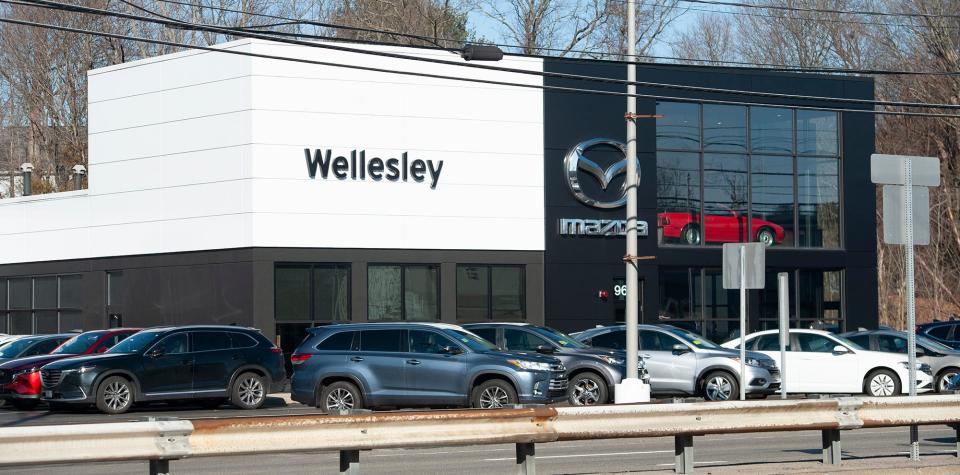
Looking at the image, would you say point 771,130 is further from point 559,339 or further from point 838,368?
point 559,339

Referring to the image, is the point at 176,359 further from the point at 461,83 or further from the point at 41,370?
the point at 461,83

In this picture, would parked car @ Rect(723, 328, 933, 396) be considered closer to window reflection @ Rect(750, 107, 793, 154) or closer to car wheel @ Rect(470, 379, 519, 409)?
car wheel @ Rect(470, 379, 519, 409)

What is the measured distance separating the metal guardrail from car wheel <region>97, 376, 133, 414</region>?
14.1m

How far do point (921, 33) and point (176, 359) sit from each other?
40565 mm

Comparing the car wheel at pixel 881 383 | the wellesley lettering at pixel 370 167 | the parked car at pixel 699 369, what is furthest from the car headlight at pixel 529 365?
the wellesley lettering at pixel 370 167

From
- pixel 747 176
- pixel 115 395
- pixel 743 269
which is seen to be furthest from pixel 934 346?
pixel 115 395

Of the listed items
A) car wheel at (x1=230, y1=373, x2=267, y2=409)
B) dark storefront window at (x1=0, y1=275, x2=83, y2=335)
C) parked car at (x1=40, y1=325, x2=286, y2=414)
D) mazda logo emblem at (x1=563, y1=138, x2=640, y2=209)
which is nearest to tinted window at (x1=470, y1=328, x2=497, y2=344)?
parked car at (x1=40, y1=325, x2=286, y2=414)

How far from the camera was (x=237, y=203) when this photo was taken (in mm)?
31359

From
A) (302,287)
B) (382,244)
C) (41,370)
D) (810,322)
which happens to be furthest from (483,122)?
(41,370)

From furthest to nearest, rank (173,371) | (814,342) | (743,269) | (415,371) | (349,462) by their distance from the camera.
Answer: (814,342) → (173,371) → (743,269) → (415,371) → (349,462)

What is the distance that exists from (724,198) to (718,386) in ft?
40.5

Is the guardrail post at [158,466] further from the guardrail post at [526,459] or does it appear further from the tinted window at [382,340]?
the tinted window at [382,340]

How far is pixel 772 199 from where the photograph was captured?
121 ft

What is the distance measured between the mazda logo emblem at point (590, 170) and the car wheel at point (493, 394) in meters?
13.6
